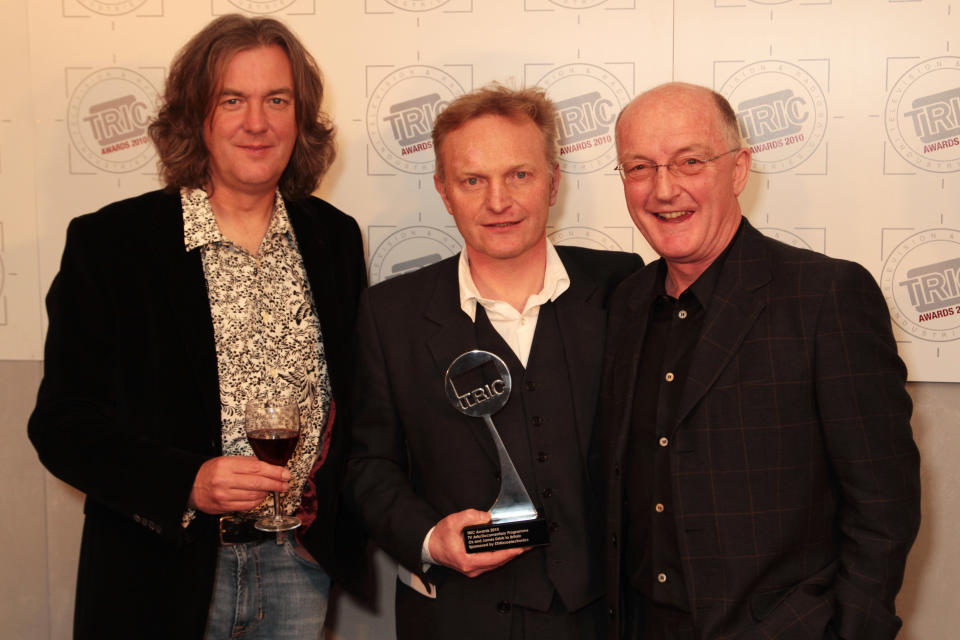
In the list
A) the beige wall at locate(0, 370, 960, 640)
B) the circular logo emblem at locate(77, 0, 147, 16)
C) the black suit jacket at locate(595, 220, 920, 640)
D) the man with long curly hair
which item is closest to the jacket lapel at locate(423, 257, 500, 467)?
the man with long curly hair

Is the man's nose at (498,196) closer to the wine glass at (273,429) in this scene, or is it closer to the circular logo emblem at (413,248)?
the wine glass at (273,429)

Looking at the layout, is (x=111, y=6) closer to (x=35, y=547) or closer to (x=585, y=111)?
(x=585, y=111)

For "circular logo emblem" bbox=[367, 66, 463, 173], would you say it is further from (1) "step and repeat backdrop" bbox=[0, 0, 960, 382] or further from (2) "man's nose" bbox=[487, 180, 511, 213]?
(2) "man's nose" bbox=[487, 180, 511, 213]

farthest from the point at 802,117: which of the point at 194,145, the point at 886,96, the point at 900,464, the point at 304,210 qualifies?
the point at 194,145

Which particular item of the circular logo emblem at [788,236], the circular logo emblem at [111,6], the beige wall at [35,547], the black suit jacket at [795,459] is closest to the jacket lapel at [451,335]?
the black suit jacket at [795,459]

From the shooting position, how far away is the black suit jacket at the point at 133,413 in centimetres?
218

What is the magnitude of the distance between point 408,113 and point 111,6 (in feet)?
3.61

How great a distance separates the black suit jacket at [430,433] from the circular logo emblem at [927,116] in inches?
49.4

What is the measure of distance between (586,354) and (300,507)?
89 centimetres

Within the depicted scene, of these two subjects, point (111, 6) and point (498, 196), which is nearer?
point (498, 196)

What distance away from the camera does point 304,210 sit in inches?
101

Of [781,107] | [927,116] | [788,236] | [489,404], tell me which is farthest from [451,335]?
[927,116]

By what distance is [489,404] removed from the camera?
2.13 metres

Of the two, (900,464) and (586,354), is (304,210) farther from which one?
(900,464)
